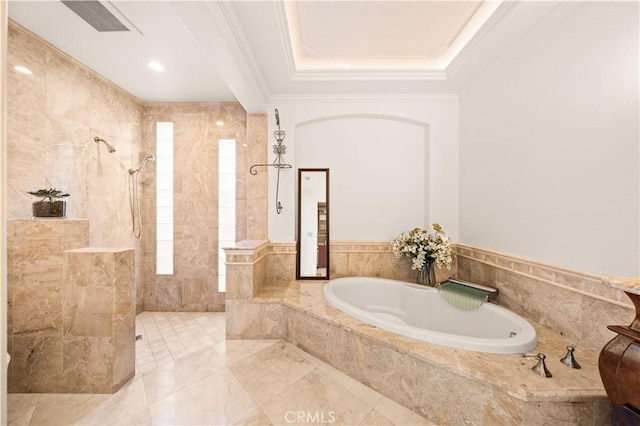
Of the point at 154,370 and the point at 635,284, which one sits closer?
the point at 635,284

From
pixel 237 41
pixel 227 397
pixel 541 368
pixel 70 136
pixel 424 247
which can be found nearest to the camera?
pixel 541 368

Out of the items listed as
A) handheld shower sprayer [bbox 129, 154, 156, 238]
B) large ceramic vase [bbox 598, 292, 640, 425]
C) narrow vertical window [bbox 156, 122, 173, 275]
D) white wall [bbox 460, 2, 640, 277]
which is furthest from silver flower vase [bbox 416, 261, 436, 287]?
handheld shower sprayer [bbox 129, 154, 156, 238]

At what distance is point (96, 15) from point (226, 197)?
5.99 feet

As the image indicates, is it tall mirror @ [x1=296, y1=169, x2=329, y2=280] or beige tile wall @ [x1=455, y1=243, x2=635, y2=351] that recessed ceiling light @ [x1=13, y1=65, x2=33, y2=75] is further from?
beige tile wall @ [x1=455, y1=243, x2=635, y2=351]

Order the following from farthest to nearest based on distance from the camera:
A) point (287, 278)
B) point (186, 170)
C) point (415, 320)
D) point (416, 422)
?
point (186, 170), point (287, 278), point (415, 320), point (416, 422)

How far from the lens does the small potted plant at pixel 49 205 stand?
1.63m

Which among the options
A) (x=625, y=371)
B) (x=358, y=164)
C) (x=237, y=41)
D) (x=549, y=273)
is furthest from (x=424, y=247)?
(x=237, y=41)

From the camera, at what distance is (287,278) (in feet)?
8.46

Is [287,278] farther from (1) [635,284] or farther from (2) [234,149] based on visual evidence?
(1) [635,284]

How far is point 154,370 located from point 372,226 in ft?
7.68

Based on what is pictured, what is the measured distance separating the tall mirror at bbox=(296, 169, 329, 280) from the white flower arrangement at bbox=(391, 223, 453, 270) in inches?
32.2

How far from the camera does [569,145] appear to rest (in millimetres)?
1490

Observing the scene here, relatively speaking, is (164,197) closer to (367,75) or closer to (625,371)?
(367,75)

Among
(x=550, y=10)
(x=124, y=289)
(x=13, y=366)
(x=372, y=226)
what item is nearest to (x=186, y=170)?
(x=124, y=289)
